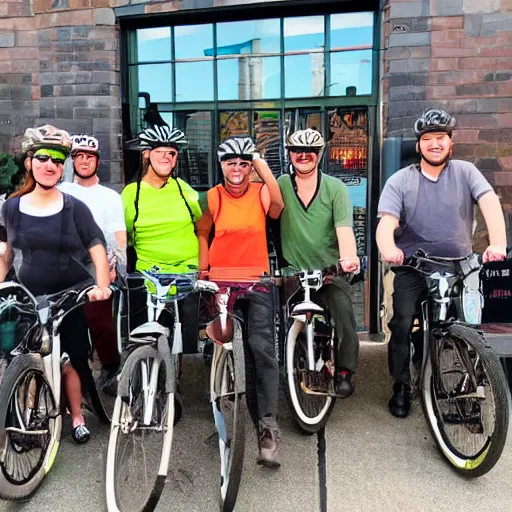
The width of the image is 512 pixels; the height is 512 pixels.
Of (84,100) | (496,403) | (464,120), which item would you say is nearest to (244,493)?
(496,403)

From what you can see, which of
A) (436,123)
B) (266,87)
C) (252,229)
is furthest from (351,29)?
(252,229)

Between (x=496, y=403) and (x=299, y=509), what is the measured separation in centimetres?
108

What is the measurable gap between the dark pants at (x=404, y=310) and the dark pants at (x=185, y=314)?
3.99 feet

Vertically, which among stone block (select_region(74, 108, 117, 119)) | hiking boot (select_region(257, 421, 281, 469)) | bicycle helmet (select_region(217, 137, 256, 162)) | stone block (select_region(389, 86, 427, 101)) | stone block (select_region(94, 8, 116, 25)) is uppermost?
stone block (select_region(94, 8, 116, 25))

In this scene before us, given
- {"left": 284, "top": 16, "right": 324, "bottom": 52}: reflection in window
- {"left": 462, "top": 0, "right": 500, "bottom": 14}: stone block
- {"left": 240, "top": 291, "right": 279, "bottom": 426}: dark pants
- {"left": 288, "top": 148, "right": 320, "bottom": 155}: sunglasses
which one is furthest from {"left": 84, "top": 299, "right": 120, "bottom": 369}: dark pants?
{"left": 462, "top": 0, "right": 500, "bottom": 14}: stone block

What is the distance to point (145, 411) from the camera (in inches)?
104

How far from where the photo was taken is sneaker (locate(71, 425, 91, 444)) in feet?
11.1

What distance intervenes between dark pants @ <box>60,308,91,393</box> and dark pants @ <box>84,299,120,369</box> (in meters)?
0.47

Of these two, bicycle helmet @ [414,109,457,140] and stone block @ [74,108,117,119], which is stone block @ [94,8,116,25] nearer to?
stone block @ [74,108,117,119]

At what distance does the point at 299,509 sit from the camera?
2789 mm

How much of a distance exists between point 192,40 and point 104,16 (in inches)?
33.4

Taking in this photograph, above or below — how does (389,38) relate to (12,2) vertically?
below

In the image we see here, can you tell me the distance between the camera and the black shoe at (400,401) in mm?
3701

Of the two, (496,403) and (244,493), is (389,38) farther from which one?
(244,493)
